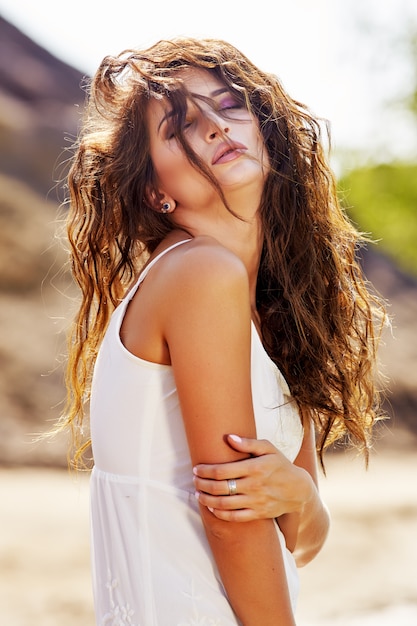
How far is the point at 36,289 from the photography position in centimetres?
993

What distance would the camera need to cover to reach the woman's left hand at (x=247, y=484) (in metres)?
1.36

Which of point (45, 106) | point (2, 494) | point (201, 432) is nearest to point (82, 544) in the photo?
point (2, 494)

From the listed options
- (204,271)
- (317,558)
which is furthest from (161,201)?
(317,558)

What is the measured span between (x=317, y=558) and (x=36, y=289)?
5.09 m

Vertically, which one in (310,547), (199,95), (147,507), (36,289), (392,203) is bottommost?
(310,547)

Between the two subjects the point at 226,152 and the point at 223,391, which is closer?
the point at 223,391

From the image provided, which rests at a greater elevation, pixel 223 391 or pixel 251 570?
pixel 223 391

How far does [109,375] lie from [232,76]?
27.5 inches

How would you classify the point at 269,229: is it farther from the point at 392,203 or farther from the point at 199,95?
the point at 392,203

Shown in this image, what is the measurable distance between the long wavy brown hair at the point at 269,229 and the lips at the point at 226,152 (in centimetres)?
4

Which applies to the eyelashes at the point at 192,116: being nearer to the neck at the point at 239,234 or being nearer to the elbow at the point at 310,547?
the neck at the point at 239,234

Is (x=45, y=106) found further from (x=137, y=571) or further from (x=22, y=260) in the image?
(x=137, y=571)

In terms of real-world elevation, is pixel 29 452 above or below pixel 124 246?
below

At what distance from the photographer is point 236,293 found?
4.52 feet
